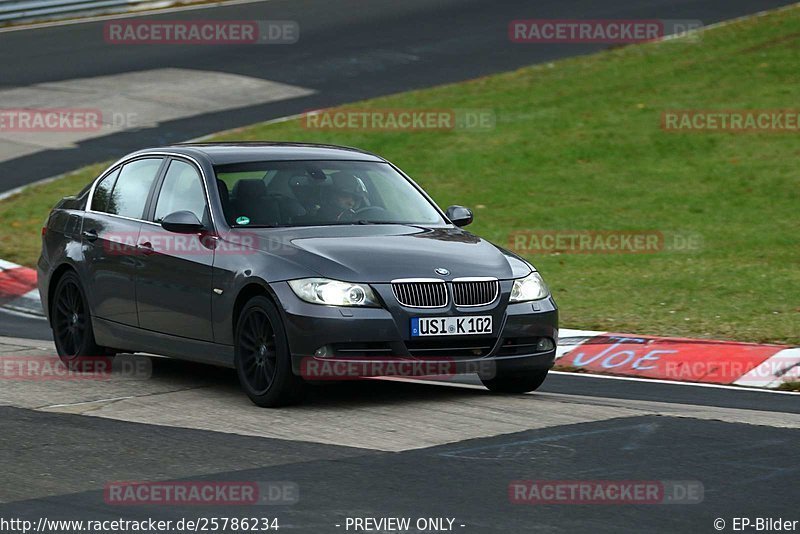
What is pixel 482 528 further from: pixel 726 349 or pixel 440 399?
pixel 726 349

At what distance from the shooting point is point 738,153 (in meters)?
20.8

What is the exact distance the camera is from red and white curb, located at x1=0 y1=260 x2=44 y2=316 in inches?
587

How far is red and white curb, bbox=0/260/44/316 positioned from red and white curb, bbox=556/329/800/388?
224 inches

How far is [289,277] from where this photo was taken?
894cm

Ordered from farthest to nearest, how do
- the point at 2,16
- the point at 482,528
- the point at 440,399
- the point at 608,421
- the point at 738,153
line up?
the point at 2,16 < the point at 738,153 < the point at 440,399 < the point at 608,421 < the point at 482,528

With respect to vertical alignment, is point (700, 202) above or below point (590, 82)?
below

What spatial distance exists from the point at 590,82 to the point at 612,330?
1355 cm

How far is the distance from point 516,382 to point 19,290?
713cm

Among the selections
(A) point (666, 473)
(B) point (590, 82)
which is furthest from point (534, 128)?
(A) point (666, 473)
